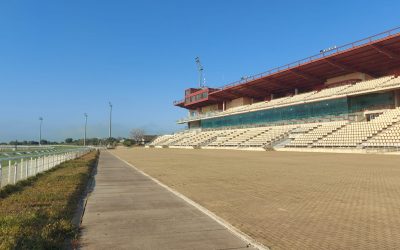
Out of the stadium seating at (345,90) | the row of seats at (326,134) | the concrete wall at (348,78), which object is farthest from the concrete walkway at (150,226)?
the concrete wall at (348,78)

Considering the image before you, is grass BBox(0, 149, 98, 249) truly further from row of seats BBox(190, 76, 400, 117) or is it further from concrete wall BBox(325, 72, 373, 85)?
concrete wall BBox(325, 72, 373, 85)

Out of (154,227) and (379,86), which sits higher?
(379,86)

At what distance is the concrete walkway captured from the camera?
17.4 feet

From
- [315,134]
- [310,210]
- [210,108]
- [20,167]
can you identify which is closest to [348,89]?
[315,134]

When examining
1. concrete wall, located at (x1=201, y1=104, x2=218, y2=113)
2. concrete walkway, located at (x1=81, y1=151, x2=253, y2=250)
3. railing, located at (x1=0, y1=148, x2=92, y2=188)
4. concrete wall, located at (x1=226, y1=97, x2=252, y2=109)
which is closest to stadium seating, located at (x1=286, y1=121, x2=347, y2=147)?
railing, located at (x1=0, y1=148, x2=92, y2=188)

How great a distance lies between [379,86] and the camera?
139 ft

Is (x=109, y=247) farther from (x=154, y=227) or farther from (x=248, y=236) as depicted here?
(x=248, y=236)

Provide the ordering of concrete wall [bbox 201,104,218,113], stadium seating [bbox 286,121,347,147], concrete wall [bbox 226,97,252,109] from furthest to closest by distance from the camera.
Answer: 1. concrete wall [bbox 201,104,218,113]
2. concrete wall [bbox 226,97,252,109]
3. stadium seating [bbox 286,121,347,147]

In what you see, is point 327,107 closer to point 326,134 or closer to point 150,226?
point 326,134

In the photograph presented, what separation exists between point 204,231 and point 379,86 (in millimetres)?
42736

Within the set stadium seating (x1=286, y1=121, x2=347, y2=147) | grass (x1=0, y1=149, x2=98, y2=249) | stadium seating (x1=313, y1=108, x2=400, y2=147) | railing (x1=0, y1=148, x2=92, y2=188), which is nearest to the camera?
grass (x1=0, y1=149, x2=98, y2=249)

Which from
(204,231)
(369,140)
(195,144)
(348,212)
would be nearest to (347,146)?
(369,140)

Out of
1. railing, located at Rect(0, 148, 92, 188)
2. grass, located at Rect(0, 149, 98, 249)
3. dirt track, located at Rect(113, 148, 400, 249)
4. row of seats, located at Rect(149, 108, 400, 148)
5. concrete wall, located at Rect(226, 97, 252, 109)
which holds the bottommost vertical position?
dirt track, located at Rect(113, 148, 400, 249)

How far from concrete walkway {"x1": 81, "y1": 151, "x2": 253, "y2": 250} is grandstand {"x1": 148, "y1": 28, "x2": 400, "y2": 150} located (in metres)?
28.7
